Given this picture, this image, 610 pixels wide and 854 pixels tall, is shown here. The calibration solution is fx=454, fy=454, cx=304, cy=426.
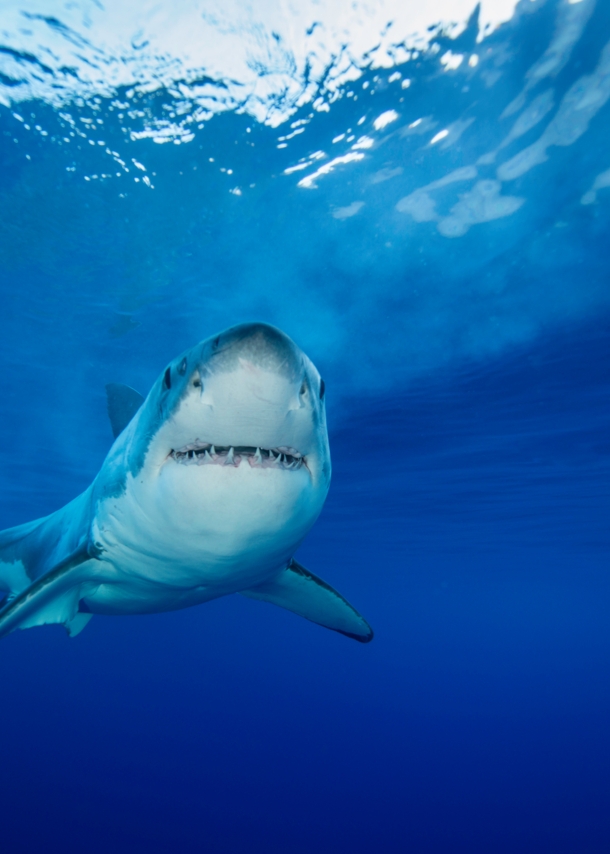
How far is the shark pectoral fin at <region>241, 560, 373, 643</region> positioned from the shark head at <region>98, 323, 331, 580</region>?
1663mm

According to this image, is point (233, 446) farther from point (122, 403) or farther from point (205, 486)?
point (122, 403)

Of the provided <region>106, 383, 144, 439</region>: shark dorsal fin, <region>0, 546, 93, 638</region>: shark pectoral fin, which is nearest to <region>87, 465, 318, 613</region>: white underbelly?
<region>0, 546, 93, 638</region>: shark pectoral fin

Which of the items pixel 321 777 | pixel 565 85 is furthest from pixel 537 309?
pixel 321 777

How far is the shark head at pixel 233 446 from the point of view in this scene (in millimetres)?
1671

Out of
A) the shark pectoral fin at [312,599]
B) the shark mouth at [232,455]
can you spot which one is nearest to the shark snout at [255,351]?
the shark mouth at [232,455]

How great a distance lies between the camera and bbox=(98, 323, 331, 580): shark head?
1.67m

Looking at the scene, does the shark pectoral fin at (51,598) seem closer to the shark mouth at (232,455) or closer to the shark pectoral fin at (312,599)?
the shark pectoral fin at (312,599)

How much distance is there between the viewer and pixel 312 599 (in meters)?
4.65

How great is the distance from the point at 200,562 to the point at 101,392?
12.7 metres

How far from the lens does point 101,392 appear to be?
14.0 metres

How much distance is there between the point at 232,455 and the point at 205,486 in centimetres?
22

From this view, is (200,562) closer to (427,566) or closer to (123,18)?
(123,18)

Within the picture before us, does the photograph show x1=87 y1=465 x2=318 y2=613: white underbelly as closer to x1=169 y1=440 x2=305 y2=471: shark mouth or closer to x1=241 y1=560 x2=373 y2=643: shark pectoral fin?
x1=169 y1=440 x2=305 y2=471: shark mouth

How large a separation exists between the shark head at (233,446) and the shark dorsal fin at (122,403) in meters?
2.84
